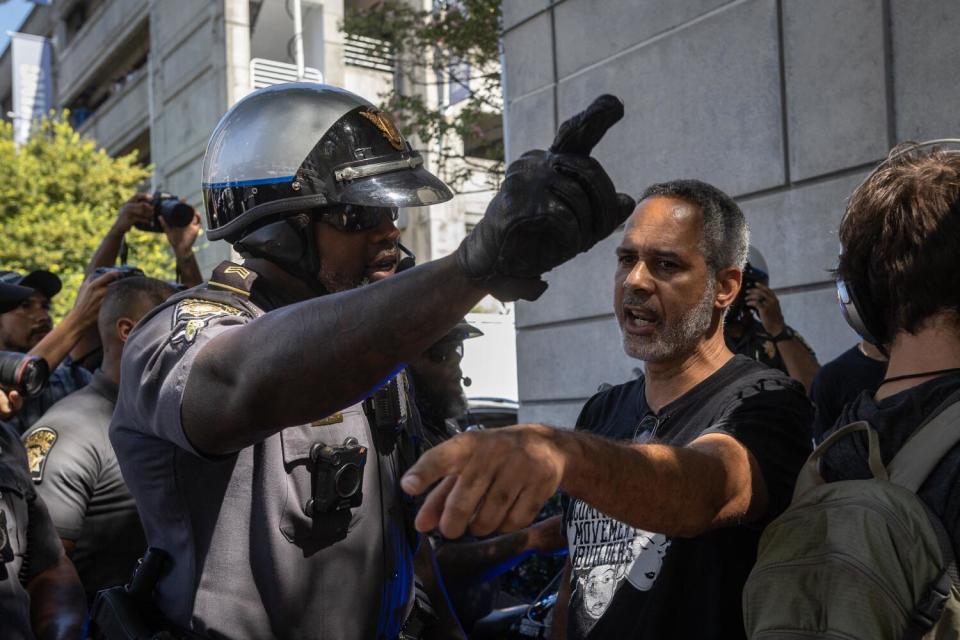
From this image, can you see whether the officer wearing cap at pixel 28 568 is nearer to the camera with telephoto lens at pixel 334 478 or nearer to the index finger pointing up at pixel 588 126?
the camera with telephoto lens at pixel 334 478

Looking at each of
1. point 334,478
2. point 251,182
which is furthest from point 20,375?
point 334,478

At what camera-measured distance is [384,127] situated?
2223 mm

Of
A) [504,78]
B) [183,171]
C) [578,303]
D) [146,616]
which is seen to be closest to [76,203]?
[183,171]

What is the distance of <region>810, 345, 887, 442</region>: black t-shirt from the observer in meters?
3.48

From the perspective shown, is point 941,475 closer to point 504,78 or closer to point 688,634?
point 688,634

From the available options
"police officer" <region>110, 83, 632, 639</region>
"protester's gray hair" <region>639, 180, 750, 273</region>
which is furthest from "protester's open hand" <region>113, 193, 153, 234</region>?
"protester's gray hair" <region>639, 180, 750, 273</region>

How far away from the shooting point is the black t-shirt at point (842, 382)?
11.4ft

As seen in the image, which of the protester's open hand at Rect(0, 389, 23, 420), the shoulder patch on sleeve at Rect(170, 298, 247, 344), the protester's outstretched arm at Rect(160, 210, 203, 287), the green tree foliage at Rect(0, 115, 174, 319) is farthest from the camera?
the green tree foliage at Rect(0, 115, 174, 319)

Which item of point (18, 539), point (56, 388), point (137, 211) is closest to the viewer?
point (18, 539)

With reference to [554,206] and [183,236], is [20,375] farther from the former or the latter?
[554,206]

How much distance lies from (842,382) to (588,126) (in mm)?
2662

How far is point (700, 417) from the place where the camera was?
2195 mm

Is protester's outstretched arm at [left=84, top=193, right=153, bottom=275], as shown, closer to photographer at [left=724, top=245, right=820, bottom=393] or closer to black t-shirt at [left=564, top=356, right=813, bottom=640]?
photographer at [left=724, top=245, right=820, bottom=393]

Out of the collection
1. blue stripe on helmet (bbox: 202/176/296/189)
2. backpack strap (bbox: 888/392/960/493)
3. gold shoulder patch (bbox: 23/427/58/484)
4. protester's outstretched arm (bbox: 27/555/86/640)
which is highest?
blue stripe on helmet (bbox: 202/176/296/189)
